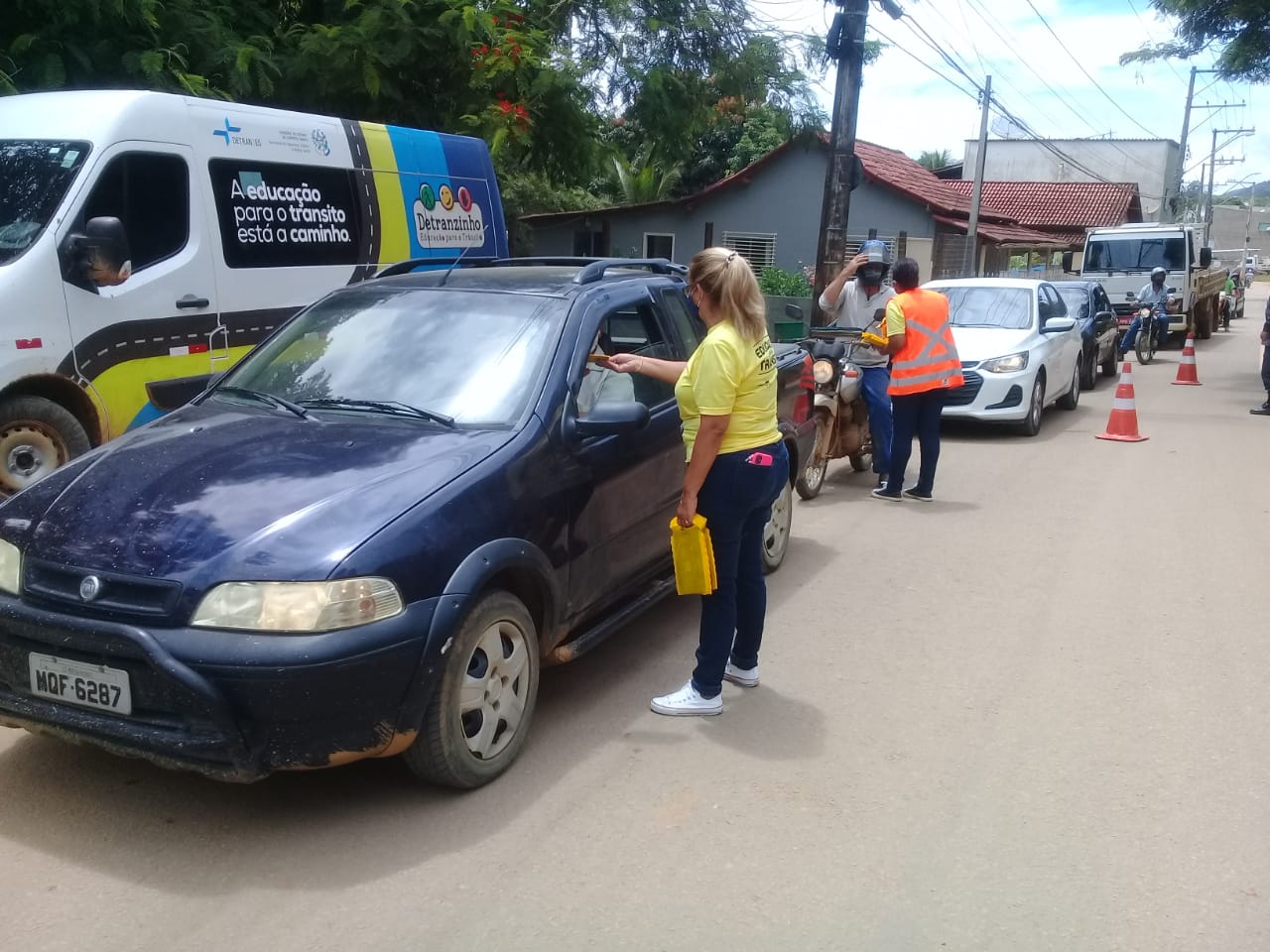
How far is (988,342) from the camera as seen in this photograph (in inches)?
487

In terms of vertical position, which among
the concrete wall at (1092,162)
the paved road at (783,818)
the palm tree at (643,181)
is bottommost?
the paved road at (783,818)

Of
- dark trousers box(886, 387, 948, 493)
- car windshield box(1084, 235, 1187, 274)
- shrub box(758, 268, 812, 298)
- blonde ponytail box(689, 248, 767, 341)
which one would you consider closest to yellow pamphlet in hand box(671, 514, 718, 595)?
blonde ponytail box(689, 248, 767, 341)

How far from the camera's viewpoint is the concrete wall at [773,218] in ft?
90.4

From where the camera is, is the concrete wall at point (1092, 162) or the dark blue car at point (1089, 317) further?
the concrete wall at point (1092, 162)

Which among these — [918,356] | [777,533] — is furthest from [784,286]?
[777,533]

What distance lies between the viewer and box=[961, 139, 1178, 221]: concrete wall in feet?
204

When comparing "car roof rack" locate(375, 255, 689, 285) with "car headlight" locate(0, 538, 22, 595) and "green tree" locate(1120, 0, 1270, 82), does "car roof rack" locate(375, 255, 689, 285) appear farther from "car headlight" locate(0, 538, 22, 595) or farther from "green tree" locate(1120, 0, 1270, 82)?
"green tree" locate(1120, 0, 1270, 82)

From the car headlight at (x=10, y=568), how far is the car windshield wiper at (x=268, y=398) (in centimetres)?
111

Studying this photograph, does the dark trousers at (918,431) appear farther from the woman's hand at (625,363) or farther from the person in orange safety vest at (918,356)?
the woman's hand at (625,363)

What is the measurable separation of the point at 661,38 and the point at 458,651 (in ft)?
52.2

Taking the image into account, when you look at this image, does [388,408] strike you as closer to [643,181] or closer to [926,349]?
[926,349]

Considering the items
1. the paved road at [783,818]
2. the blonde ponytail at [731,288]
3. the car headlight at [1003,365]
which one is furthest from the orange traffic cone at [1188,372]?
the blonde ponytail at [731,288]

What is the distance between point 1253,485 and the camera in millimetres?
9859

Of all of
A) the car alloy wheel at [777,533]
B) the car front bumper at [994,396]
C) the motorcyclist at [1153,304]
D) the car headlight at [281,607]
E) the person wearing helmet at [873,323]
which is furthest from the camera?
the motorcyclist at [1153,304]
